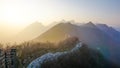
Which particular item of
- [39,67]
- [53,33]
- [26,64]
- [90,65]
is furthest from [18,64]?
[53,33]

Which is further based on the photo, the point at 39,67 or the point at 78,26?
the point at 78,26

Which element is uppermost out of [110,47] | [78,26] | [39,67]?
[78,26]

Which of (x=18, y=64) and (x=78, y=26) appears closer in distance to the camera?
(x=18, y=64)

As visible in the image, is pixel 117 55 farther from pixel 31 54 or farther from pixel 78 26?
pixel 31 54

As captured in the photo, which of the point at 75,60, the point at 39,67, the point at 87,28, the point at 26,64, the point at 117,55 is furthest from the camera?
the point at 87,28

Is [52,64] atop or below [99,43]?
below

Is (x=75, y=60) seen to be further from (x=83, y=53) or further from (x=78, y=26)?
(x=78, y=26)

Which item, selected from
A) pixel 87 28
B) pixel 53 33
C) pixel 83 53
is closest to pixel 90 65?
pixel 83 53

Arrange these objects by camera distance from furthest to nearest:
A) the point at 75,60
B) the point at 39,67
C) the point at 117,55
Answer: the point at 117,55 < the point at 75,60 < the point at 39,67

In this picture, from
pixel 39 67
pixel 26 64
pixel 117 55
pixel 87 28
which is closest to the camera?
pixel 39 67
